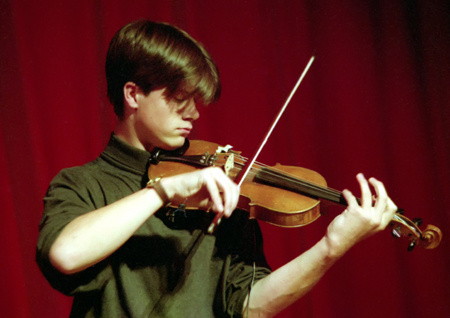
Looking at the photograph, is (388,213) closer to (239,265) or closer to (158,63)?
(239,265)

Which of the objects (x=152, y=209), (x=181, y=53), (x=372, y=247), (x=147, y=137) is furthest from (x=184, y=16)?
(x=372, y=247)

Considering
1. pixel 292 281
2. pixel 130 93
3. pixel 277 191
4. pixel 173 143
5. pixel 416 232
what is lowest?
pixel 292 281

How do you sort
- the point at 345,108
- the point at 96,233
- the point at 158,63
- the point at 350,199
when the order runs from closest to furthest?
the point at 96,233 → the point at 350,199 → the point at 158,63 → the point at 345,108

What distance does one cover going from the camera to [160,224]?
99 cm

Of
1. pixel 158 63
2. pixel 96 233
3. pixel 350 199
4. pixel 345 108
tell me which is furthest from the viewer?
pixel 345 108

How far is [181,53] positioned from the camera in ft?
3.51

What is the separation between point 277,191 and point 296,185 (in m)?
0.05

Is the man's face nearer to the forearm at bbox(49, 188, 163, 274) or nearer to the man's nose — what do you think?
the man's nose

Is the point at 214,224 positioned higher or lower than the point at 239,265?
higher

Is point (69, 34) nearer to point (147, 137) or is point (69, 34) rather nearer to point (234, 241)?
point (147, 137)

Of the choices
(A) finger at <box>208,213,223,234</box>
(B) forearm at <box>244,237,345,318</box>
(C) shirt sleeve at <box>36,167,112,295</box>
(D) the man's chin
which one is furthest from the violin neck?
(C) shirt sleeve at <box>36,167,112,295</box>

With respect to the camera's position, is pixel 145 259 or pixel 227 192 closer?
pixel 227 192

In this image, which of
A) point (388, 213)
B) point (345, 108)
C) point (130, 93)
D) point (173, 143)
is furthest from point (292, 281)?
point (345, 108)

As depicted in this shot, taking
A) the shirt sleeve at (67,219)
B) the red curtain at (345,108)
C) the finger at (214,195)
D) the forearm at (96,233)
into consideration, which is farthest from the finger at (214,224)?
the red curtain at (345,108)
